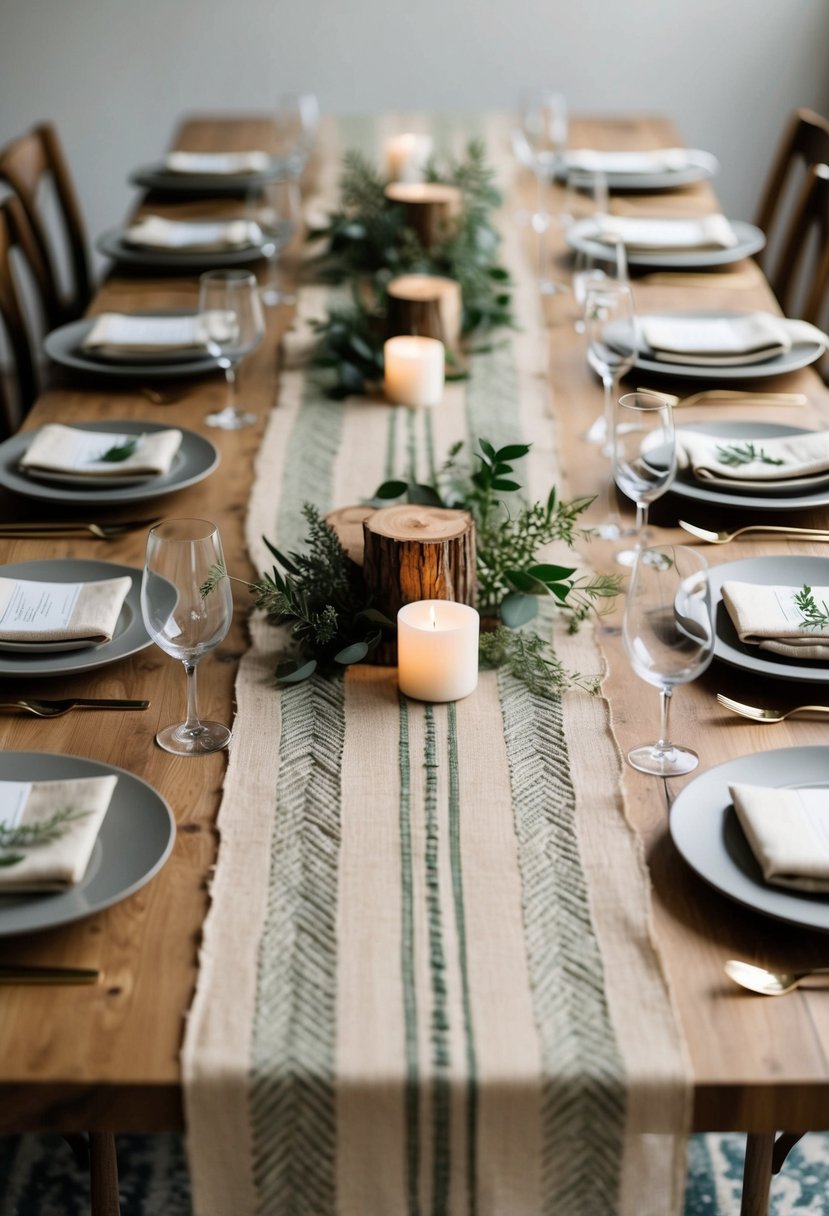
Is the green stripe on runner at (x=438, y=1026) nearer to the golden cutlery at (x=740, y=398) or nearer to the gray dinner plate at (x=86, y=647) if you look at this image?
the gray dinner plate at (x=86, y=647)

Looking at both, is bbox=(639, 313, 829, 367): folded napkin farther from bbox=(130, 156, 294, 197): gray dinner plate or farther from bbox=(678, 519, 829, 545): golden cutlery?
bbox=(130, 156, 294, 197): gray dinner plate

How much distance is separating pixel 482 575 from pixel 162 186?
6.05 feet

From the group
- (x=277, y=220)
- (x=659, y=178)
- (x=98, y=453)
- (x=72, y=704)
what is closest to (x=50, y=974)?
(x=72, y=704)

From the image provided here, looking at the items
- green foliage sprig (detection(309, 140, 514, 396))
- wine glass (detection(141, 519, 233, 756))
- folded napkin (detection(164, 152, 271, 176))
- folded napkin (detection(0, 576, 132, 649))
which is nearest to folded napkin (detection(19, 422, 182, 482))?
folded napkin (detection(0, 576, 132, 649))

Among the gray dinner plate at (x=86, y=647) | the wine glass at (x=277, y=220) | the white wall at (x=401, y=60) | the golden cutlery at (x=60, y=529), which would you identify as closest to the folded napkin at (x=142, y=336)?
the wine glass at (x=277, y=220)

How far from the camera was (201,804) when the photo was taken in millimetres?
1147

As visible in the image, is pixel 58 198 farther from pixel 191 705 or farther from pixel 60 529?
pixel 191 705

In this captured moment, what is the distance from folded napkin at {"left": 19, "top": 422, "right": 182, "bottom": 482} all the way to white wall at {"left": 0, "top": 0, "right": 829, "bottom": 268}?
2.98 metres

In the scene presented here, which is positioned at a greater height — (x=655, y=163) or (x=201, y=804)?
(x=655, y=163)

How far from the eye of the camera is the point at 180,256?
2.51 meters

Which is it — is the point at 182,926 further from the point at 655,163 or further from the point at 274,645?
the point at 655,163

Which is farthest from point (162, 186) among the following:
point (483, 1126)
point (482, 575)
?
point (483, 1126)

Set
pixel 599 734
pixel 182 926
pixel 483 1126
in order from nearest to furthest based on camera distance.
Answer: pixel 483 1126 < pixel 182 926 < pixel 599 734

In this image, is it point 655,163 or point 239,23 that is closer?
point 655,163
